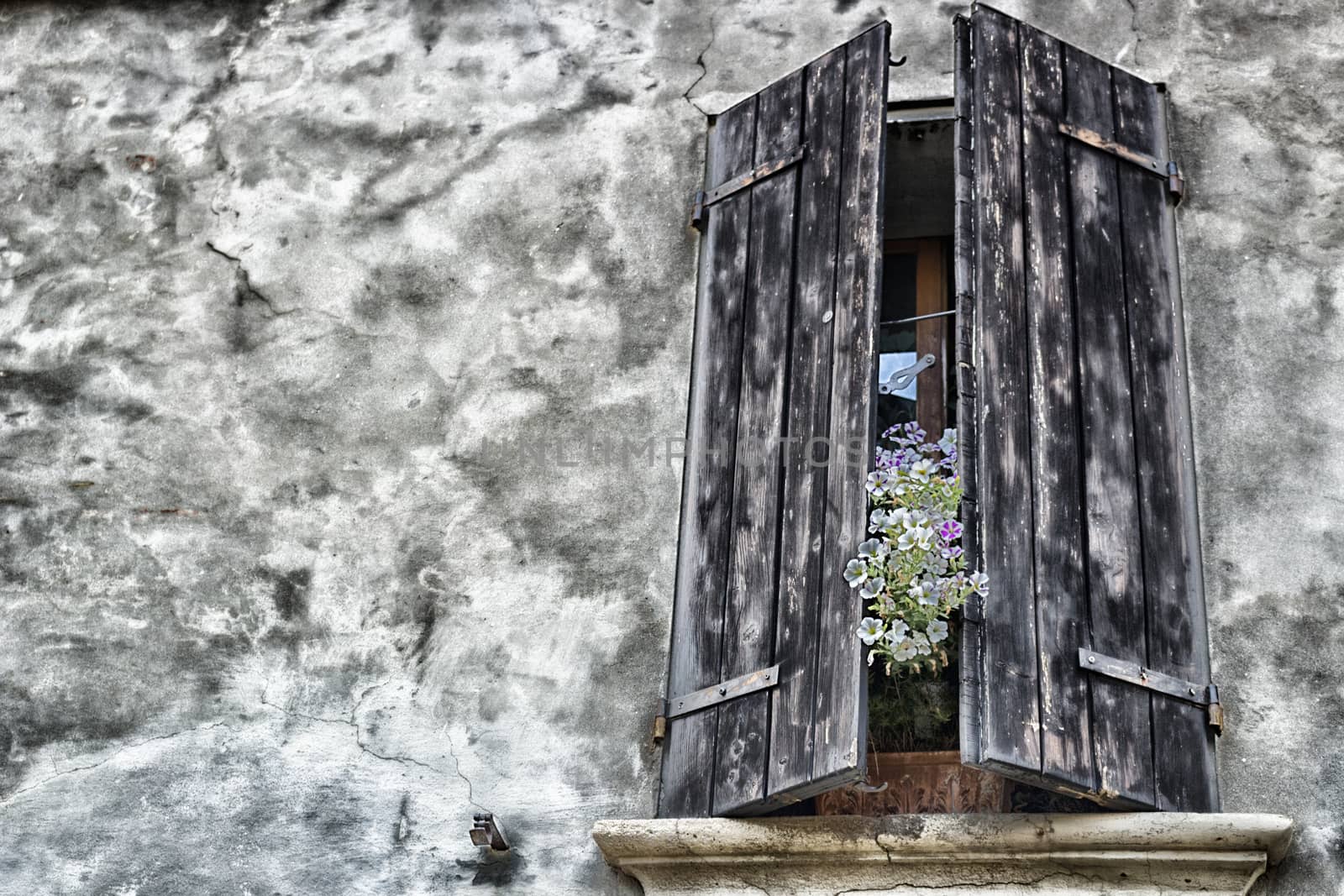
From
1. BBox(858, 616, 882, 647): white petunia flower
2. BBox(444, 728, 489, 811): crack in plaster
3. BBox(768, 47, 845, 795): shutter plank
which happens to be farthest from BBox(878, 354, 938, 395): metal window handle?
BBox(444, 728, 489, 811): crack in plaster

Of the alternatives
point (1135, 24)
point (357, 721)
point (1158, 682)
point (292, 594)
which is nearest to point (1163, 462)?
point (1158, 682)

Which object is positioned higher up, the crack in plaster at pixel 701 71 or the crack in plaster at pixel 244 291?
the crack in plaster at pixel 701 71

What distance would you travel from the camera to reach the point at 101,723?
413 centimetres

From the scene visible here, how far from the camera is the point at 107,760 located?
4074 mm

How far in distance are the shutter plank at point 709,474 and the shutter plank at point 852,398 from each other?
0.98ft

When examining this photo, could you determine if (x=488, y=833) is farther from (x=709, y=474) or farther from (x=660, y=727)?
(x=709, y=474)

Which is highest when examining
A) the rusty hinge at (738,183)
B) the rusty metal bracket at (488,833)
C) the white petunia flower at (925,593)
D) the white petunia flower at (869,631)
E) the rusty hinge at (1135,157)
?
the rusty hinge at (1135,157)

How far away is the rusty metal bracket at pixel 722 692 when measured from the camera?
362 centimetres

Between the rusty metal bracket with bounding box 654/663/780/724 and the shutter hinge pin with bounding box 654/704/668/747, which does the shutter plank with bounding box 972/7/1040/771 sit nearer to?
the rusty metal bracket with bounding box 654/663/780/724

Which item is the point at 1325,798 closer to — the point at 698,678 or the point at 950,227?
the point at 698,678

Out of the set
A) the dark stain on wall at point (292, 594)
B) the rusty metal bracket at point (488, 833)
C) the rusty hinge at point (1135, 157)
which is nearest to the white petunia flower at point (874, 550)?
the rusty metal bracket at point (488, 833)

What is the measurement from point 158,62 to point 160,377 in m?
1.16

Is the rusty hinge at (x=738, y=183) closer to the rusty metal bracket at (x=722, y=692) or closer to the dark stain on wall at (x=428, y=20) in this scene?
the dark stain on wall at (x=428, y=20)

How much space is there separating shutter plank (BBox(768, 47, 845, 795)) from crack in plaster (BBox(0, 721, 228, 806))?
4.46ft
